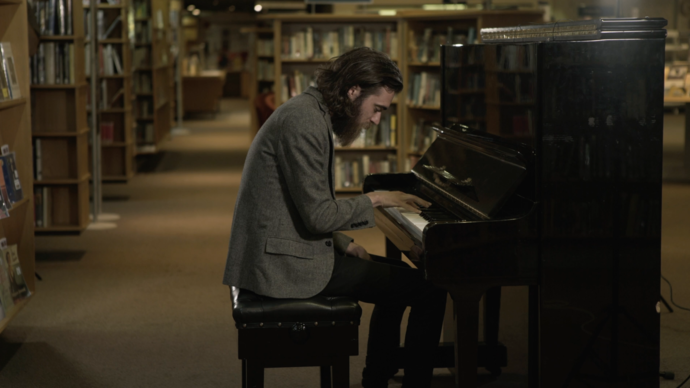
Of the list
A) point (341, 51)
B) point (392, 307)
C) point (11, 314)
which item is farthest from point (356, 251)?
point (341, 51)

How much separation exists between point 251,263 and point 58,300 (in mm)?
2431

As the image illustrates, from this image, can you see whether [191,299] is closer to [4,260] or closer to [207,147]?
[4,260]

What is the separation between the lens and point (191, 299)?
451cm

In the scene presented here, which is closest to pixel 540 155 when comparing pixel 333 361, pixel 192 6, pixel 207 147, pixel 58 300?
pixel 333 361

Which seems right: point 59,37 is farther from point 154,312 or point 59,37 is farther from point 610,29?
point 610,29

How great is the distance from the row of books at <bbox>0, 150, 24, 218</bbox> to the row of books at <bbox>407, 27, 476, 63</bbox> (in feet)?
13.7

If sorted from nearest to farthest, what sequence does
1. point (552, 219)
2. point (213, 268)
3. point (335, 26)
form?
point (552, 219) < point (213, 268) < point (335, 26)

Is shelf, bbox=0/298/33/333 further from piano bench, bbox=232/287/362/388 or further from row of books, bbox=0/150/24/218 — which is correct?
piano bench, bbox=232/287/362/388

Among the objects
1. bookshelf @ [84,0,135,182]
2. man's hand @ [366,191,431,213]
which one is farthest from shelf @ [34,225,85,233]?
man's hand @ [366,191,431,213]

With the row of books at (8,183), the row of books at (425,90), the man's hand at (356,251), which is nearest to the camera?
the man's hand at (356,251)

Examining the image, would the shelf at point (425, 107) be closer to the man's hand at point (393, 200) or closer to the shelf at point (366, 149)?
the shelf at point (366, 149)

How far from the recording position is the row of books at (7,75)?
3.54m

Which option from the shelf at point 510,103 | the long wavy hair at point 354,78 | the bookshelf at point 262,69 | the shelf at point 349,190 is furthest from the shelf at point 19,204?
the bookshelf at point 262,69

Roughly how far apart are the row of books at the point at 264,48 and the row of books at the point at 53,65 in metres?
5.47
